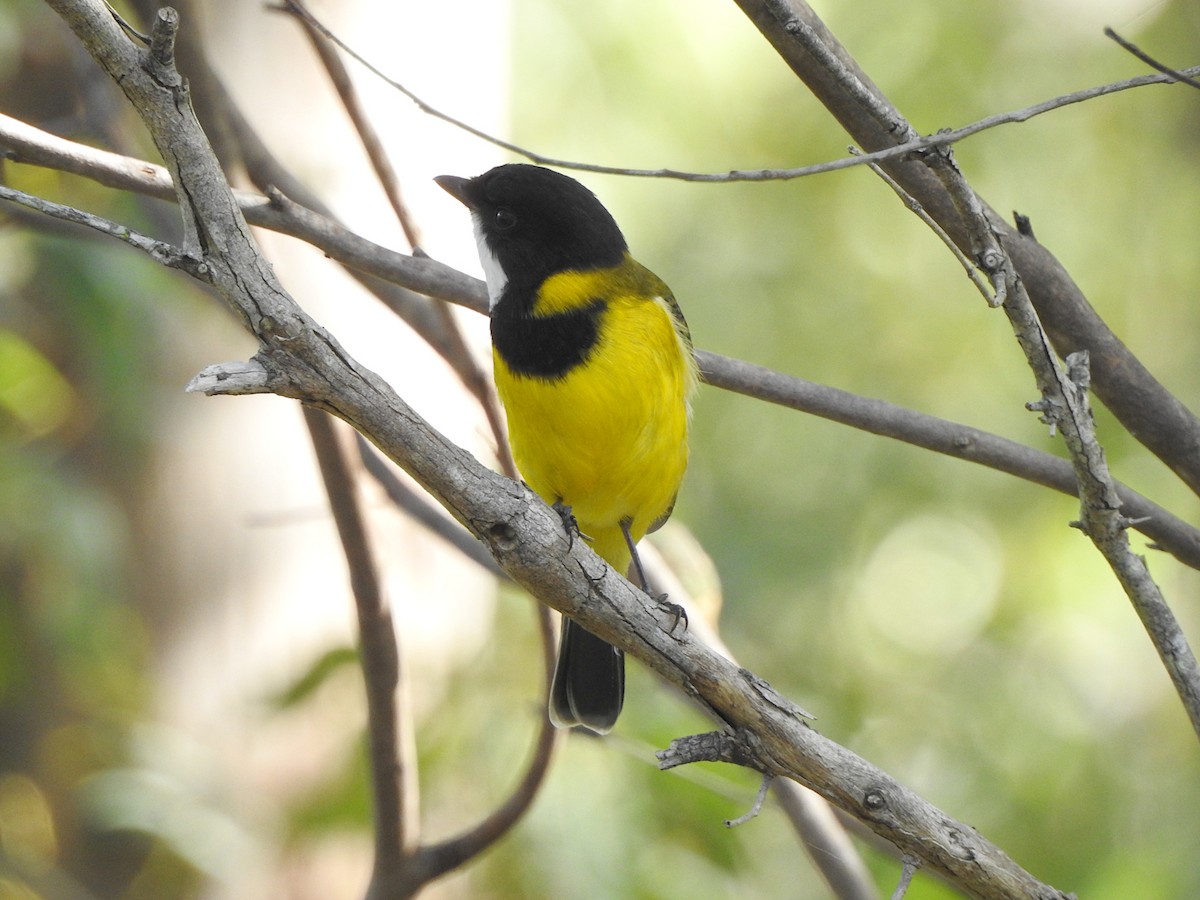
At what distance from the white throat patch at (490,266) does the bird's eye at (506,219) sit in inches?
2.6

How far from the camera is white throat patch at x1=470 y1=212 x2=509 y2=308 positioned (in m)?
3.29

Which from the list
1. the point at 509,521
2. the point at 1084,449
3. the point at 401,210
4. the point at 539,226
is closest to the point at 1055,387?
the point at 1084,449

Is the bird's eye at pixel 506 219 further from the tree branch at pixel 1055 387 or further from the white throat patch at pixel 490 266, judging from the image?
the tree branch at pixel 1055 387

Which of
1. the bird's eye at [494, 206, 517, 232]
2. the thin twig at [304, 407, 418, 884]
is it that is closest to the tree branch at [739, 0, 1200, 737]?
the bird's eye at [494, 206, 517, 232]

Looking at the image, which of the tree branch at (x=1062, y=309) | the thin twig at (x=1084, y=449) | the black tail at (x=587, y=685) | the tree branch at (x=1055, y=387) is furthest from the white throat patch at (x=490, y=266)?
the thin twig at (x=1084, y=449)

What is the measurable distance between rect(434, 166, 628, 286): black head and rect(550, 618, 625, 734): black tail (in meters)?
1.05

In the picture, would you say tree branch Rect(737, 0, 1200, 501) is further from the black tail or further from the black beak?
the black tail

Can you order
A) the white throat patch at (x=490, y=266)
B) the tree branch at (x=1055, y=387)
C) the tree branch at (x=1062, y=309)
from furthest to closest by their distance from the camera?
the white throat patch at (x=490, y=266)
the tree branch at (x=1062, y=309)
the tree branch at (x=1055, y=387)

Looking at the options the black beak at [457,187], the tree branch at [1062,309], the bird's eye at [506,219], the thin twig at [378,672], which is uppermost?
the tree branch at [1062,309]

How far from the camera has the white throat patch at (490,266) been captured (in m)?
3.29

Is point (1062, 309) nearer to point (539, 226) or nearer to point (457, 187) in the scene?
point (539, 226)

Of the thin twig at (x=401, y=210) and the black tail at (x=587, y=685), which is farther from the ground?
the thin twig at (x=401, y=210)

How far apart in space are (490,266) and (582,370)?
1.77ft

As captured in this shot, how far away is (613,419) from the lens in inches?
121
